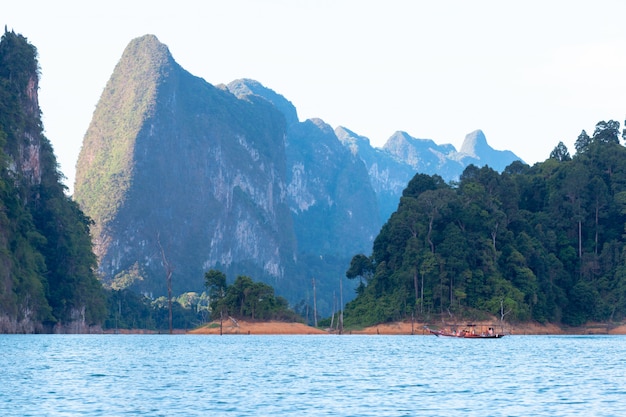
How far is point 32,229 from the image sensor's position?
482 feet

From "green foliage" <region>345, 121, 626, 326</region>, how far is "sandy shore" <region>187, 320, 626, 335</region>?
1519 mm

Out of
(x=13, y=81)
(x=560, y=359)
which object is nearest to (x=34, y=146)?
(x=13, y=81)

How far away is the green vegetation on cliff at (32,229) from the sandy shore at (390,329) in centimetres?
2219

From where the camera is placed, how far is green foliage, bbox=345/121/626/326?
146500mm

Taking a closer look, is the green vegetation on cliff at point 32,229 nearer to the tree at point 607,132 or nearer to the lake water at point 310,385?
the lake water at point 310,385

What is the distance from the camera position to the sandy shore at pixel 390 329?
148125 millimetres

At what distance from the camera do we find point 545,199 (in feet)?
568

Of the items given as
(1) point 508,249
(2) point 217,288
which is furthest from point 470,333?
(2) point 217,288

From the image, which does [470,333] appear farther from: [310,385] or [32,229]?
[310,385]

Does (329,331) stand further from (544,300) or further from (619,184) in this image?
(619,184)

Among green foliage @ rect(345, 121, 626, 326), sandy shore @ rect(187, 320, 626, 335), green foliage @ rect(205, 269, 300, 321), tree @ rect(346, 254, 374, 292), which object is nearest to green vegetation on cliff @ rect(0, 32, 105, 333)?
sandy shore @ rect(187, 320, 626, 335)

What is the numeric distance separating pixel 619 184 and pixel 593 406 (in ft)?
432

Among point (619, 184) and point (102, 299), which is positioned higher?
point (619, 184)

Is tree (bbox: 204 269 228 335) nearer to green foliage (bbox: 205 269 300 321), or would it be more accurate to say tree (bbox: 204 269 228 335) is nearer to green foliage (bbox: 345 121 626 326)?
green foliage (bbox: 205 269 300 321)
